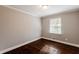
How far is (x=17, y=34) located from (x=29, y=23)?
2.46ft

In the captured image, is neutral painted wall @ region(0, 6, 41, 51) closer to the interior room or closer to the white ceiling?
the interior room

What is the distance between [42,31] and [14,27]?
974mm

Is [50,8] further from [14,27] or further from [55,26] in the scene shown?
[14,27]

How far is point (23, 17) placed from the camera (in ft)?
8.01

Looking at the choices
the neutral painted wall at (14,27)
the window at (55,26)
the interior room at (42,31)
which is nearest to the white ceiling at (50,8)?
the interior room at (42,31)

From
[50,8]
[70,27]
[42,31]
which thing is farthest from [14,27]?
[70,27]

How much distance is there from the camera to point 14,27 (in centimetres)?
212

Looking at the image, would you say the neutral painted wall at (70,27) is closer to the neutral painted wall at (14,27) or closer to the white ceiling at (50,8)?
the white ceiling at (50,8)

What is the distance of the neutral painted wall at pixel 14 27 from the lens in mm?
1837

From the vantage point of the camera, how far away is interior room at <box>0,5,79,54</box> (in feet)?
6.02

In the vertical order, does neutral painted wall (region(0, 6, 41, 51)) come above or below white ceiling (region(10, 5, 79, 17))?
below

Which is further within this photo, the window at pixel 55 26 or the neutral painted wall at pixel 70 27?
the neutral painted wall at pixel 70 27

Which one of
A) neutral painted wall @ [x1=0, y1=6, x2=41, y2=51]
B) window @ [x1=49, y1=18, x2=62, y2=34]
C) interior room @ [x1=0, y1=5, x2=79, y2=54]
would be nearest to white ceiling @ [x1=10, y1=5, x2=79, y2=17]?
interior room @ [x1=0, y1=5, x2=79, y2=54]
